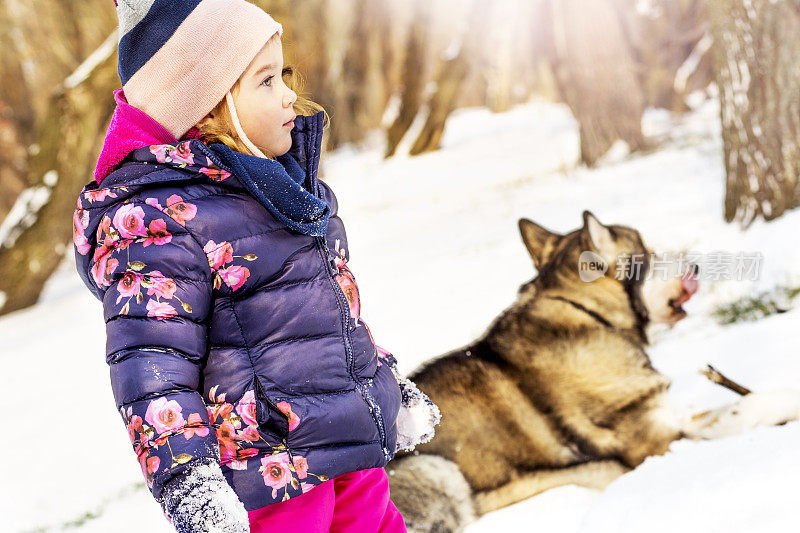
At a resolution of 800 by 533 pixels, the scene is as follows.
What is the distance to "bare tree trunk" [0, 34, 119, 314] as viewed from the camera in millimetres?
5941

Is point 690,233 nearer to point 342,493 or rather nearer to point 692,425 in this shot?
point 692,425

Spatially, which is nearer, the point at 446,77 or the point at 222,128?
the point at 222,128

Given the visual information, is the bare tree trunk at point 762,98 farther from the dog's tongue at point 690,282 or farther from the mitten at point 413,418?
the mitten at point 413,418

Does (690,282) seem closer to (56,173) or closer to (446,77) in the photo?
(56,173)

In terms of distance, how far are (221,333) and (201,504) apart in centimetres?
38

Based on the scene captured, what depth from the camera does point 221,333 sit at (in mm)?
1590

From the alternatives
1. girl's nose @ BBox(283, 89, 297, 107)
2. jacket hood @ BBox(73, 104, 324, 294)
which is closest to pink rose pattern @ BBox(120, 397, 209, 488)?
jacket hood @ BBox(73, 104, 324, 294)

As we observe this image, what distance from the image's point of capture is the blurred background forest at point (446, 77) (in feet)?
13.1

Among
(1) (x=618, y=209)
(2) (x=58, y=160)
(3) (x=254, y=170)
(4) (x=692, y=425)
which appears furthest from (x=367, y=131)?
(3) (x=254, y=170)

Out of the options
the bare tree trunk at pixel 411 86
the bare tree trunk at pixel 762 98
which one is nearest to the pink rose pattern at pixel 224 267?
the bare tree trunk at pixel 762 98

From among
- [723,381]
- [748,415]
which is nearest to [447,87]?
[723,381]

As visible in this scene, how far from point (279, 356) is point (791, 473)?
168cm

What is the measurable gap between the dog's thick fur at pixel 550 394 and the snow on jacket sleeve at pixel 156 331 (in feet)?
4.71

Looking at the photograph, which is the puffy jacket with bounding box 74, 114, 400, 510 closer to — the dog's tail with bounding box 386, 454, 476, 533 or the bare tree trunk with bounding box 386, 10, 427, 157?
the dog's tail with bounding box 386, 454, 476, 533
